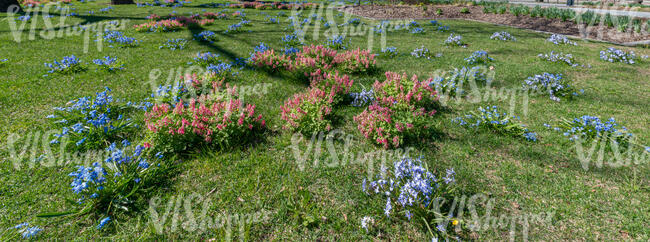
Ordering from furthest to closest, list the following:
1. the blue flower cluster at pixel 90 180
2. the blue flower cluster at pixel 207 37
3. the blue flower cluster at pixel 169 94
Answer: the blue flower cluster at pixel 207 37 → the blue flower cluster at pixel 169 94 → the blue flower cluster at pixel 90 180

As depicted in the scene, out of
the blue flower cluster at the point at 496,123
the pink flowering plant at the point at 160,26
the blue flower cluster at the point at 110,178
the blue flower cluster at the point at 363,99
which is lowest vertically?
the blue flower cluster at the point at 110,178

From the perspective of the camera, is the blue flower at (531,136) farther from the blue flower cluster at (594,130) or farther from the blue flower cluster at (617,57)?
the blue flower cluster at (617,57)

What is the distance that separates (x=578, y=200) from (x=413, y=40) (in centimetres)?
991

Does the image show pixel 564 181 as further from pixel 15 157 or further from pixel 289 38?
pixel 289 38

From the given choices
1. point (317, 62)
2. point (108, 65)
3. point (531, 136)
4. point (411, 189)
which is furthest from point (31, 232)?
point (531, 136)

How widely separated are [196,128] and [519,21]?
20.7 meters

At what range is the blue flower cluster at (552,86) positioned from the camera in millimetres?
6086

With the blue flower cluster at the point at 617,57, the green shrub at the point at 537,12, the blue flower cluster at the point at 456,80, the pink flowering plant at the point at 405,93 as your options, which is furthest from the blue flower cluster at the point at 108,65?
the green shrub at the point at 537,12

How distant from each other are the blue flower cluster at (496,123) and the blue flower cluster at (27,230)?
6344 mm

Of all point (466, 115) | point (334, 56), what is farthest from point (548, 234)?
point (334, 56)

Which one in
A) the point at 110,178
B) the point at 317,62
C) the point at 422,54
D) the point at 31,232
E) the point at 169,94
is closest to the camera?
the point at 31,232

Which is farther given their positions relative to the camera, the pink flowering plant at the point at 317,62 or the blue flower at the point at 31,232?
the pink flowering plant at the point at 317,62

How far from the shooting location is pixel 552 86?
20.3 ft

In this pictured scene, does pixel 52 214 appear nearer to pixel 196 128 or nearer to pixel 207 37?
pixel 196 128
